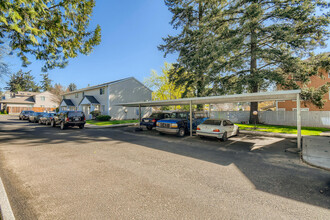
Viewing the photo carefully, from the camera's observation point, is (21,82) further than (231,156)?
Yes

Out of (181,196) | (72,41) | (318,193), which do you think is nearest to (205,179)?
(181,196)

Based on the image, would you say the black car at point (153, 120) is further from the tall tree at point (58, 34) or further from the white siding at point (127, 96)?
the white siding at point (127, 96)

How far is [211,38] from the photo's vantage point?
15.5 metres

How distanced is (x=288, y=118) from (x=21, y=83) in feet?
326

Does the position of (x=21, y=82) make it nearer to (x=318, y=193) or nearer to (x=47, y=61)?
(x=47, y=61)

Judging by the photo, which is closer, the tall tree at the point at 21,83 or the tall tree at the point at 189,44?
the tall tree at the point at 189,44

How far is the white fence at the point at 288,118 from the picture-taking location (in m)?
16.5

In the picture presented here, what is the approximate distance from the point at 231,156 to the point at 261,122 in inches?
660

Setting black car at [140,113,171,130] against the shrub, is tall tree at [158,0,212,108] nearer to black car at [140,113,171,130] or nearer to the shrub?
black car at [140,113,171,130]

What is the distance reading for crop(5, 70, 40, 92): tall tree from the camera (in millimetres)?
70438

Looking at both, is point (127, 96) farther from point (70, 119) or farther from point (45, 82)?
point (45, 82)

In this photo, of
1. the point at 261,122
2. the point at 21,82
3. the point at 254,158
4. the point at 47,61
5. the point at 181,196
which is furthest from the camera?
the point at 21,82

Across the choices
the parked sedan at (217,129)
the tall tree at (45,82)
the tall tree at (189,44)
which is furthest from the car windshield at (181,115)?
the tall tree at (45,82)

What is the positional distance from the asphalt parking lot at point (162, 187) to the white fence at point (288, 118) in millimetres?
15113
